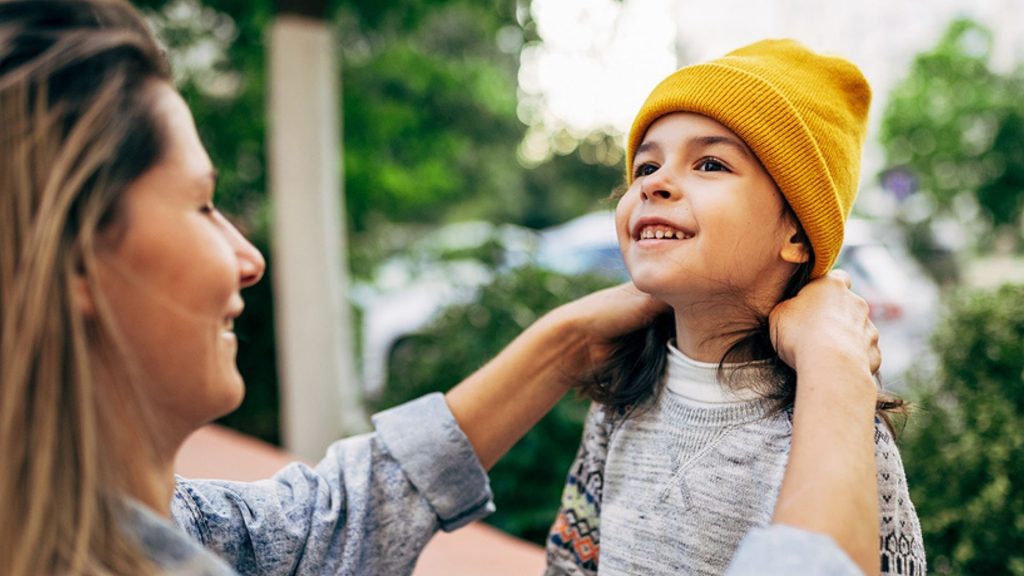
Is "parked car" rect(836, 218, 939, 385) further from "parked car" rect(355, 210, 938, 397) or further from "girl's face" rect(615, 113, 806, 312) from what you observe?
"girl's face" rect(615, 113, 806, 312)

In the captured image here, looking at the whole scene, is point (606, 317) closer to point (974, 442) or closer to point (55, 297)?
point (55, 297)

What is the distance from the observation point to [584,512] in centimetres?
196

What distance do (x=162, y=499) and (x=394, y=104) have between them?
5648 millimetres

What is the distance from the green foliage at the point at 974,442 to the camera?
306 centimetres

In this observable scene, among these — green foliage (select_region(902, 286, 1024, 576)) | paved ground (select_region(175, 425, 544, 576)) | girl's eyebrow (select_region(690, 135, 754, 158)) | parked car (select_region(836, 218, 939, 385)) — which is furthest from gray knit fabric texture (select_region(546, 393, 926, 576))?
parked car (select_region(836, 218, 939, 385))

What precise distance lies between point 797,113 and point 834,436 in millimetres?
663

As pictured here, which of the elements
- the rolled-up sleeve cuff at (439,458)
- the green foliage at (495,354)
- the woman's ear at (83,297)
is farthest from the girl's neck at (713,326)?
the green foliage at (495,354)

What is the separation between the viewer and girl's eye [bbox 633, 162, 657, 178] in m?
1.83

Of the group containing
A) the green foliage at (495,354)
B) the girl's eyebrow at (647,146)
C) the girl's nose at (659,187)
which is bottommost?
the green foliage at (495,354)

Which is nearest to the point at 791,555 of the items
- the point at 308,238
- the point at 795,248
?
the point at 795,248

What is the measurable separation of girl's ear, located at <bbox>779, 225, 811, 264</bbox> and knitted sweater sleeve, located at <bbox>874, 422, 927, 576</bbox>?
0.37m

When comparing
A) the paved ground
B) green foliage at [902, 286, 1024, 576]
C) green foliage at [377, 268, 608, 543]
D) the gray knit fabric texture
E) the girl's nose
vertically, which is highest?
the girl's nose

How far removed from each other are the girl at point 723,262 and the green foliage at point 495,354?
8.94 ft

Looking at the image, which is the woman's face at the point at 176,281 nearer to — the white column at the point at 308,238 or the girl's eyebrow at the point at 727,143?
the girl's eyebrow at the point at 727,143
